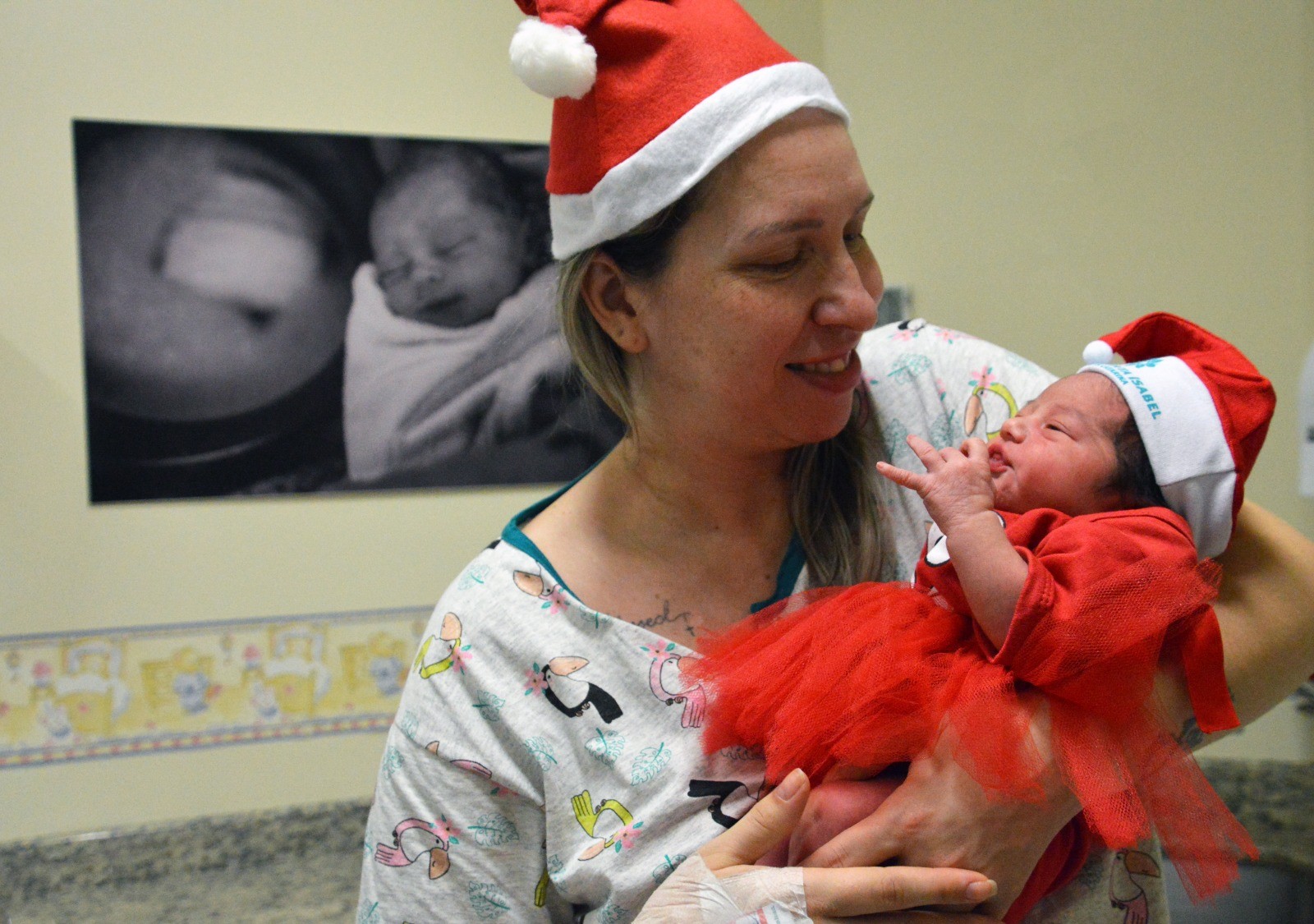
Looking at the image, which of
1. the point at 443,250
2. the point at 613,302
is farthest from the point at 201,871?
the point at 613,302

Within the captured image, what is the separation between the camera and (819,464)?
4.18ft

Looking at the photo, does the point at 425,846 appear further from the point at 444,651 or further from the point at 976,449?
the point at 976,449

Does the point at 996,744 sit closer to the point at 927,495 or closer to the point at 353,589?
the point at 927,495

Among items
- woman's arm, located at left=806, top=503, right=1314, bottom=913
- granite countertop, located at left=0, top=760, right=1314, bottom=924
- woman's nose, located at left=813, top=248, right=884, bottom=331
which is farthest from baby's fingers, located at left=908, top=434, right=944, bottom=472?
granite countertop, located at left=0, top=760, right=1314, bottom=924

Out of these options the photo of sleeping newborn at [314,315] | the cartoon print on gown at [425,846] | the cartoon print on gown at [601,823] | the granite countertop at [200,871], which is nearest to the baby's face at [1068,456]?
the cartoon print on gown at [601,823]

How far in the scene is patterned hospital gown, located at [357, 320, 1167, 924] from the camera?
1056 millimetres

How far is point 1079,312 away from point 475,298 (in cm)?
146

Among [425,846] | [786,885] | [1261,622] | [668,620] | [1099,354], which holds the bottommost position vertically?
[425,846]

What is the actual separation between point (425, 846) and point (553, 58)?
33.0 inches

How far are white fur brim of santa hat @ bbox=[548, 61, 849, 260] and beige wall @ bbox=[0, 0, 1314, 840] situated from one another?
0.93 meters

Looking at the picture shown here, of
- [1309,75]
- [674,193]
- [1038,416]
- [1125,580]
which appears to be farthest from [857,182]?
[1309,75]

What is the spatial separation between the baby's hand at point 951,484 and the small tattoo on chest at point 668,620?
297 millimetres

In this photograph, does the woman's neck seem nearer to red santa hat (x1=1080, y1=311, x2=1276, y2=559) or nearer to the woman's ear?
the woman's ear

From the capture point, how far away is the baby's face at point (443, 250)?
2.59 metres
